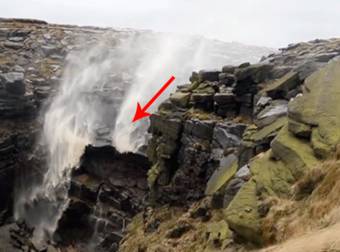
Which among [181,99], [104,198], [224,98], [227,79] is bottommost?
[104,198]

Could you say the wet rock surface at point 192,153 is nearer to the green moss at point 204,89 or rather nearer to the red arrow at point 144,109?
the green moss at point 204,89

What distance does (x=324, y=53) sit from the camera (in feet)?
94.6

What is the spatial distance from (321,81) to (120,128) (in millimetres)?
28510

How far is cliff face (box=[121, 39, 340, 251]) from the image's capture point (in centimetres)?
1301

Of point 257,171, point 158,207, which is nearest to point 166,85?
point 158,207

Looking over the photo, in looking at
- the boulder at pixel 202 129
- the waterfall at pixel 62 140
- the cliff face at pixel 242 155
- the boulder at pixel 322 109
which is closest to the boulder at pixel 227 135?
the cliff face at pixel 242 155

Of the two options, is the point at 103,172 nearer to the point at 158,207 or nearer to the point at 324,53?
the point at 158,207

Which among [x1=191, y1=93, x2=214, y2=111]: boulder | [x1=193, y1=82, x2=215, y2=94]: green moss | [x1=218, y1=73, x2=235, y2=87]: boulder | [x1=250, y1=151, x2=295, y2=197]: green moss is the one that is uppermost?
[x1=250, y1=151, x2=295, y2=197]: green moss

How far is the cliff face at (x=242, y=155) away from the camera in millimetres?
13008

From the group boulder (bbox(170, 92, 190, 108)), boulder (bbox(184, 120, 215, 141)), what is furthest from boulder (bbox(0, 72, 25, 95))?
boulder (bbox(184, 120, 215, 141))

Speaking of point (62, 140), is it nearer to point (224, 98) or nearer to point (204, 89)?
point (204, 89)

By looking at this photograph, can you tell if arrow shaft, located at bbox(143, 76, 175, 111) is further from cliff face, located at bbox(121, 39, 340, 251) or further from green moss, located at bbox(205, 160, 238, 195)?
green moss, located at bbox(205, 160, 238, 195)

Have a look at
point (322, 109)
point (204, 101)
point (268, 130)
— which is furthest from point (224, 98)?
point (322, 109)

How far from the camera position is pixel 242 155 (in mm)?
20000
